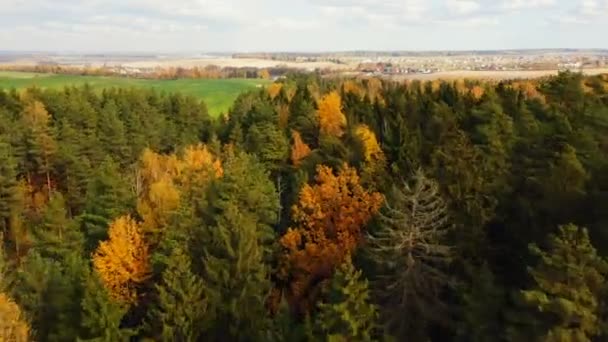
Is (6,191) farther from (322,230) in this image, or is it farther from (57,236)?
(322,230)

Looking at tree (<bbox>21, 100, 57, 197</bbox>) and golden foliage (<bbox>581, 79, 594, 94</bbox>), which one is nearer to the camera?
golden foliage (<bbox>581, 79, 594, 94</bbox>)

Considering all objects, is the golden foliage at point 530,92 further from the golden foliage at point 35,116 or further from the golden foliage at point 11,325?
the golden foliage at point 35,116

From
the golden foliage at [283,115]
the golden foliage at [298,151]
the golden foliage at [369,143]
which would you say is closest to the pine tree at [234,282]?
the golden foliage at [369,143]

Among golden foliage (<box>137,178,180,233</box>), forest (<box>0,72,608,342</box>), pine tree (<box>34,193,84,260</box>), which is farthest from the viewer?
pine tree (<box>34,193,84,260</box>)

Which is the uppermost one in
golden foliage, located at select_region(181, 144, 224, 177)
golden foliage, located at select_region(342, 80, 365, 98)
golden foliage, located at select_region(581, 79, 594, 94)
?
golden foliage, located at select_region(581, 79, 594, 94)

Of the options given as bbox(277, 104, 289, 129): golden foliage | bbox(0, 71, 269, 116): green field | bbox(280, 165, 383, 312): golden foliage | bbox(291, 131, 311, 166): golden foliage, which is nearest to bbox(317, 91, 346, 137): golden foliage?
bbox(291, 131, 311, 166): golden foliage

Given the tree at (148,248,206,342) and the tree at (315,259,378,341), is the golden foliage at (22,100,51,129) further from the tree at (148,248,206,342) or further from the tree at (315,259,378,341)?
the tree at (315,259,378,341)

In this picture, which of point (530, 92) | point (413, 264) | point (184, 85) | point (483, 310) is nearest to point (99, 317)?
point (413, 264)
